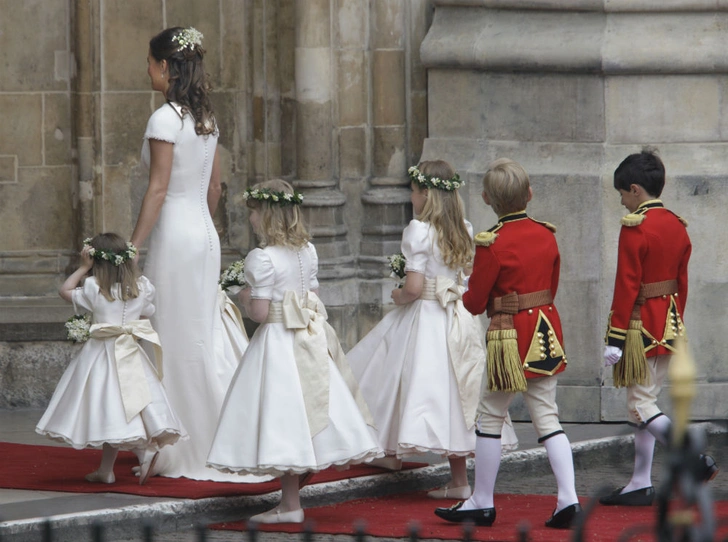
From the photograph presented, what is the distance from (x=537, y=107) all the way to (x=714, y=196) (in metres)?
1.19

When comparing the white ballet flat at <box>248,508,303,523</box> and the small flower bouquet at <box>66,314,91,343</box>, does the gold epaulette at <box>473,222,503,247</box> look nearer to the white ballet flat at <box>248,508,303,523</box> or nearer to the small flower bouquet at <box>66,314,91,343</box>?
the white ballet flat at <box>248,508,303,523</box>

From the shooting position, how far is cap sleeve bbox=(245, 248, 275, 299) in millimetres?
6828

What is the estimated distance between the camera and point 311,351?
22.7 feet

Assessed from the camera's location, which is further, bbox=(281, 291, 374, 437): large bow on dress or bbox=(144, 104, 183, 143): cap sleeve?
bbox=(144, 104, 183, 143): cap sleeve

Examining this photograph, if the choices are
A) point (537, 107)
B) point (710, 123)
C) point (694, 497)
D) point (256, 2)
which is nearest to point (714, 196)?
point (710, 123)

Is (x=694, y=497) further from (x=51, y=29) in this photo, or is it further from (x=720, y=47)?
(x=51, y=29)

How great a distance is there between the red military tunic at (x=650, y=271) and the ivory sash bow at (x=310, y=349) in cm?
129

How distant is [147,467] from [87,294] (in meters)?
0.85

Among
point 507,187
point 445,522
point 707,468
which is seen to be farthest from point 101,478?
point 707,468

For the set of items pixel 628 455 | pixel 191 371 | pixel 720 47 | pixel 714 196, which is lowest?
pixel 628 455

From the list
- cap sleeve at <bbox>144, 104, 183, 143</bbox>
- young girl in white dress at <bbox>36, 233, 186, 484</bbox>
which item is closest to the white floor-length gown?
cap sleeve at <bbox>144, 104, 183, 143</bbox>

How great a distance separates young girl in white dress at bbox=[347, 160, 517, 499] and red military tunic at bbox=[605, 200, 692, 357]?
76 cm

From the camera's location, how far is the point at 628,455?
866 cm

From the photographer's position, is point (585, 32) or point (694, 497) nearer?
point (694, 497)
